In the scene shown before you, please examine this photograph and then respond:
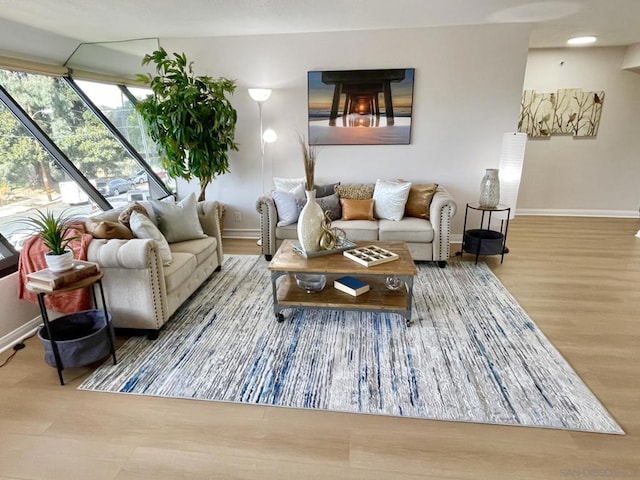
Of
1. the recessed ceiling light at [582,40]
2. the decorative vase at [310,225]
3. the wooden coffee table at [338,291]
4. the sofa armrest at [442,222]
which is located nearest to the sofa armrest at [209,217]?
the wooden coffee table at [338,291]

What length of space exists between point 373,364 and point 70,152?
3723 millimetres

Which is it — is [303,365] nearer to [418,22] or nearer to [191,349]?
[191,349]

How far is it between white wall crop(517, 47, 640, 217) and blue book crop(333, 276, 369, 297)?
4424 millimetres

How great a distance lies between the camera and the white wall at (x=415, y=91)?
404cm

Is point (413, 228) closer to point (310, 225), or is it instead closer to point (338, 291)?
point (338, 291)

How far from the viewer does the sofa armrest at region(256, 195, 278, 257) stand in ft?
13.0

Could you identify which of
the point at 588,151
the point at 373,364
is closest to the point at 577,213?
the point at 588,151

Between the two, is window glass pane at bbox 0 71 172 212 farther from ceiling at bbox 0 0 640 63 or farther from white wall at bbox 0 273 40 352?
white wall at bbox 0 273 40 352

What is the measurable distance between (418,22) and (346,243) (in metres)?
2.58

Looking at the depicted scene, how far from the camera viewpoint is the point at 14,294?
2607 mm

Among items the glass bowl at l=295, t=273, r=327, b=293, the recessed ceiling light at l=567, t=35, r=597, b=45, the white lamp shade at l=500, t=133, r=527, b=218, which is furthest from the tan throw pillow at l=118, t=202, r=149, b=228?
the recessed ceiling light at l=567, t=35, r=597, b=45

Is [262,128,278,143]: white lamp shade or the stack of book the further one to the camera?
[262,128,278,143]: white lamp shade

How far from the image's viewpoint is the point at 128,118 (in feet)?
15.1

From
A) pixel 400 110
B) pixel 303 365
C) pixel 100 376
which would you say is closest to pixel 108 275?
pixel 100 376
